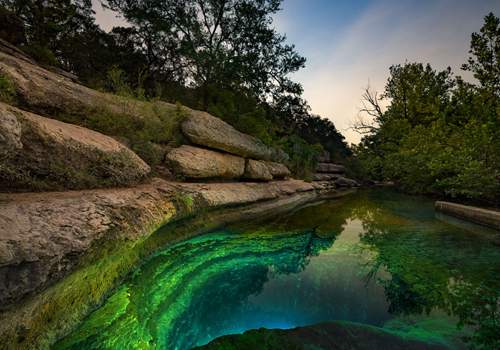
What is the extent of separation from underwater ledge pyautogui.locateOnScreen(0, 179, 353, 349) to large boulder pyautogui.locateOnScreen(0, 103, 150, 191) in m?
0.32

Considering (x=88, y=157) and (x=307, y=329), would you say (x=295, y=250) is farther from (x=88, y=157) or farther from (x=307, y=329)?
Result: (x=88, y=157)

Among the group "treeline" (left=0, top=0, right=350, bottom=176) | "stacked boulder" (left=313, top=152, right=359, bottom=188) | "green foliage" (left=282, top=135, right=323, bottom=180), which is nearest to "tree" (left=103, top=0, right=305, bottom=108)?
"treeline" (left=0, top=0, right=350, bottom=176)

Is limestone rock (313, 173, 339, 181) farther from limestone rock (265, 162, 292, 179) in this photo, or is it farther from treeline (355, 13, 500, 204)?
limestone rock (265, 162, 292, 179)

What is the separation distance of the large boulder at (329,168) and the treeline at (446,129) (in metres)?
3.55

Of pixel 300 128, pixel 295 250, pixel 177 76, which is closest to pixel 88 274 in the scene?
pixel 295 250

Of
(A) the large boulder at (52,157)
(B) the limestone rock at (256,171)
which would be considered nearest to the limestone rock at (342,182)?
(B) the limestone rock at (256,171)

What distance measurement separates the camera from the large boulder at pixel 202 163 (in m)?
6.17

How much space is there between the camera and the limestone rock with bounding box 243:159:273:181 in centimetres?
931

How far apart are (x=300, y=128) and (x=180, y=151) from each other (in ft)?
84.6

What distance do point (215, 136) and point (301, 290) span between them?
575cm

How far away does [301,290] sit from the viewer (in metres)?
3.34

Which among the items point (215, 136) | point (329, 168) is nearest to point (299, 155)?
point (329, 168)

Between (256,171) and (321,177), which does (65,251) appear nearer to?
(256,171)

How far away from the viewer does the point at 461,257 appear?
4.20 m
